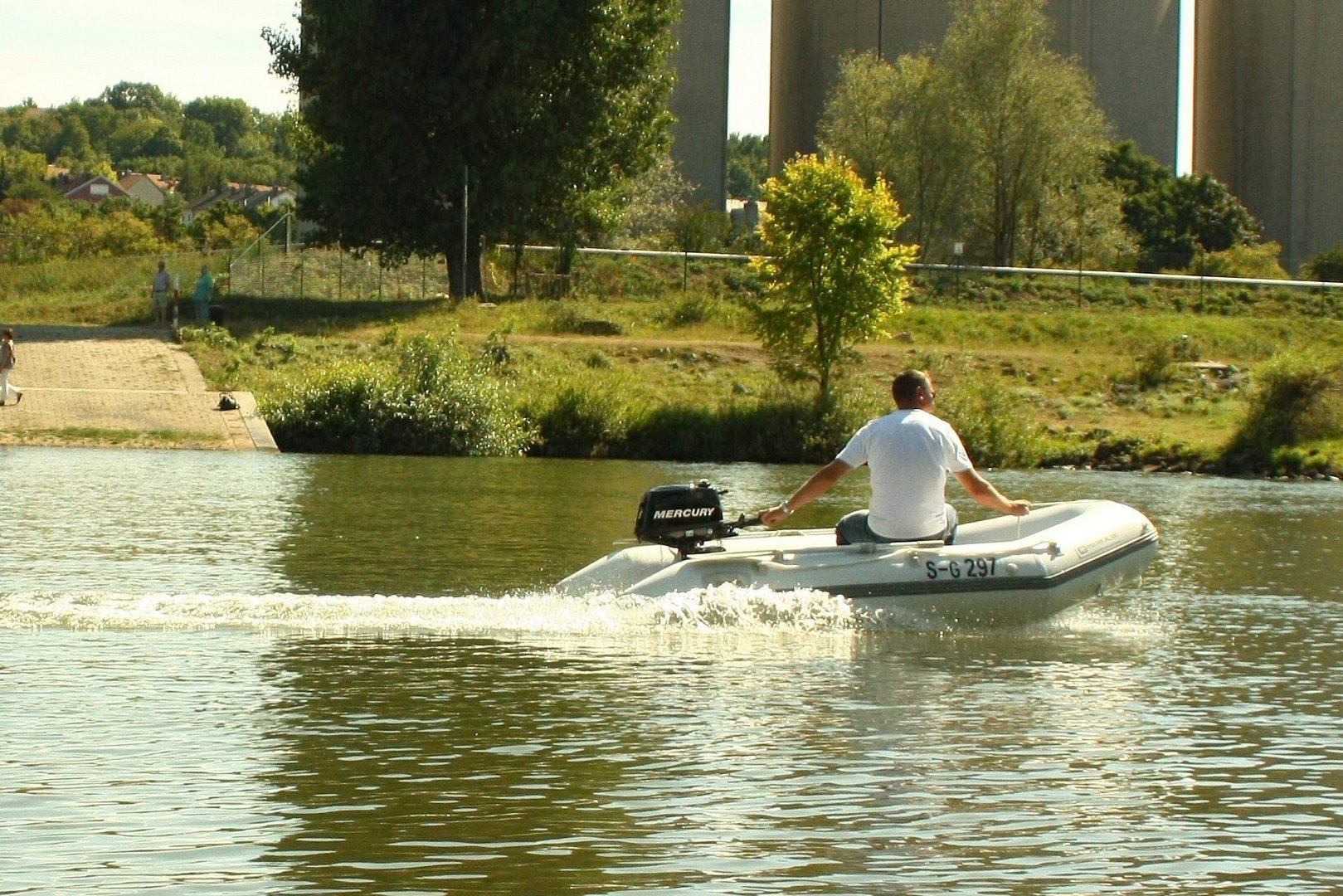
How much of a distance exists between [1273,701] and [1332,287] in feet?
167

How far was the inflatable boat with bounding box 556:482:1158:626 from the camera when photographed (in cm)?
1210

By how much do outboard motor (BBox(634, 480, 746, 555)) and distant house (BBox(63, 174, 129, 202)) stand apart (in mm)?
171423

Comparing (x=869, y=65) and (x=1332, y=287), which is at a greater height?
(x=869, y=65)

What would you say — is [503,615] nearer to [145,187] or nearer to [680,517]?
[680,517]

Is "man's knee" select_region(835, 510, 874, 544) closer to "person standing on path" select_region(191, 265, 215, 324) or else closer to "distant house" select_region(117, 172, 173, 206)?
"person standing on path" select_region(191, 265, 215, 324)

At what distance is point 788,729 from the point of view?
9188 mm

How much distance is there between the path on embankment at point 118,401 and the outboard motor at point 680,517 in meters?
20.9

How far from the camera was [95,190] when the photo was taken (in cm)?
18462

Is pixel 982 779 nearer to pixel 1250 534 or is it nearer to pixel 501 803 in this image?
pixel 501 803

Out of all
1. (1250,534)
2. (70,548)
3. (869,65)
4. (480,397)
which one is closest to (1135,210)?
(869,65)

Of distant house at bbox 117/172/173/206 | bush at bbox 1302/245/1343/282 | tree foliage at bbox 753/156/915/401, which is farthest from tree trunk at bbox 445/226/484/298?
distant house at bbox 117/172/173/206

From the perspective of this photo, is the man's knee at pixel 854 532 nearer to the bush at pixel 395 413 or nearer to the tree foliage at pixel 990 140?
the bush at pixel 395 413

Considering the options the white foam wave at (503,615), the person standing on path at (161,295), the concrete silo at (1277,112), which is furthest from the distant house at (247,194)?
the white foam wave at (503,615)

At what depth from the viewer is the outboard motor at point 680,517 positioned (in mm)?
12102
